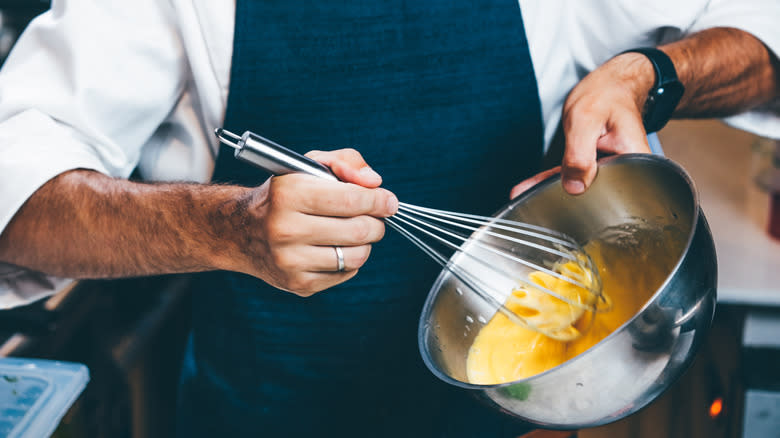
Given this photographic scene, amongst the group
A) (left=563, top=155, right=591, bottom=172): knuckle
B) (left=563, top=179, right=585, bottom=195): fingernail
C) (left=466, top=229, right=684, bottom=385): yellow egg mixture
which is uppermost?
Answer: (left=563, top=155, right=591, bottom=172): knuckle

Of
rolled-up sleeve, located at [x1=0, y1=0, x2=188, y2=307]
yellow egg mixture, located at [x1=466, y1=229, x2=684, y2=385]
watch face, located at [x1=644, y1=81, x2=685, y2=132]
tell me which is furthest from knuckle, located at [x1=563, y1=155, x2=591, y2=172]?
rolled-up sleeve, located at [x1=0, y1=0, x2=188, y2=307]

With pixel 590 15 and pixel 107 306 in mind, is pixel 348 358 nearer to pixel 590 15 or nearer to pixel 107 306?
pixel 590 15

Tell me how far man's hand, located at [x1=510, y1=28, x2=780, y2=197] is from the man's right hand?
22 cm

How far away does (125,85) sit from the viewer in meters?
0.69

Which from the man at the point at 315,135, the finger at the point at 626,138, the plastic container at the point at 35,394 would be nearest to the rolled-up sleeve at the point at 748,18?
the man at the point at 315,135

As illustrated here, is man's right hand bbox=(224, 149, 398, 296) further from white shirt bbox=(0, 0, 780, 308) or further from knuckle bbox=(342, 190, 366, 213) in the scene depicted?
white shirt bbox=(0, 0, 780, 308)

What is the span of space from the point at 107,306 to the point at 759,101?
1390mm

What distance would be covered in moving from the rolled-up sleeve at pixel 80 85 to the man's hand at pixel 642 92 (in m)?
0.45

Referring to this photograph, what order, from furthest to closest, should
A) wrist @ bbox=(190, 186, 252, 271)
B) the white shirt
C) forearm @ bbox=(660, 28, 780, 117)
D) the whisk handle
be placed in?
forearm @ bbox=(660, 28, 780, 117)
the white shirt
wrist @ bbox=(190, 186, 252, 271)
the whisk handle

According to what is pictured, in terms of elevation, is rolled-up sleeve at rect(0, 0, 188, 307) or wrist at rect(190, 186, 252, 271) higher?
rolled-up sleeve at rect(0, 0, 188, 307)

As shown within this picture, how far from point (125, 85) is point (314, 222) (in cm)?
36

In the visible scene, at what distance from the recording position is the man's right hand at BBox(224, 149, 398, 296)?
1.53ft

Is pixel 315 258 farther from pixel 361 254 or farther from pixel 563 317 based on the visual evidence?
pixel 563 317

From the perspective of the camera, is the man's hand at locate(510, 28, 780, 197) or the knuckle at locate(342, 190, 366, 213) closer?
the knuckle at locate(342, 190, 366, 213)
